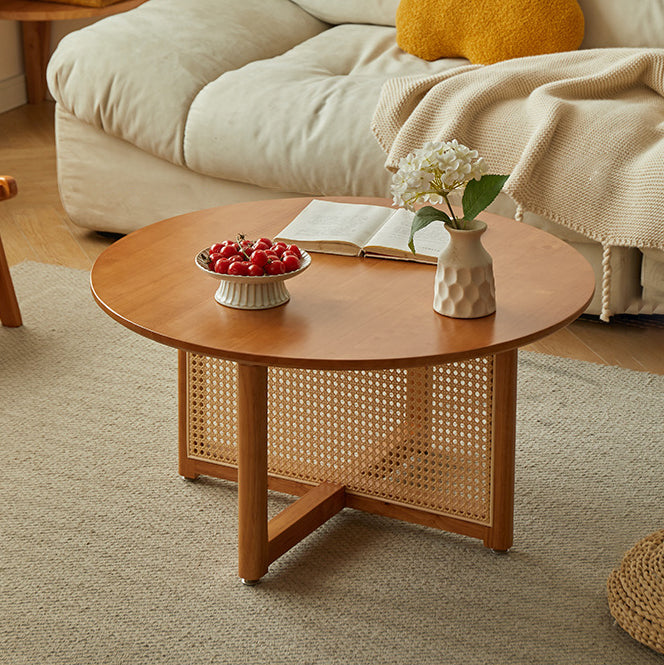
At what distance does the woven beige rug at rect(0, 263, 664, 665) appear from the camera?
4.34ft

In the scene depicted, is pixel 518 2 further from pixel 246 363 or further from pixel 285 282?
pixel 246 363

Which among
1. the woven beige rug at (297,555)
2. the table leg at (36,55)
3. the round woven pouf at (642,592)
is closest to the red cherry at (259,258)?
the woven beige rug at (297,555)

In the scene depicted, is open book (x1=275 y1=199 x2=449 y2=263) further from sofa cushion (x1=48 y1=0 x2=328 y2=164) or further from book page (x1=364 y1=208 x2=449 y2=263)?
sofa cushion (x1=48 y1=0 x2=328 y2=164)

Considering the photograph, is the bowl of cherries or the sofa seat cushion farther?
the sofa seat cushion

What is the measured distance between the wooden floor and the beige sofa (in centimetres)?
7

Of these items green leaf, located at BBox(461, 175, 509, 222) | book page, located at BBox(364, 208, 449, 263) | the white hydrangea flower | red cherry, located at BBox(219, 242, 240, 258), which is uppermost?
the white hydrangea flower

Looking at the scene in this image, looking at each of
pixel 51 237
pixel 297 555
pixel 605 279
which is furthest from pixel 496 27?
pixel 297 555

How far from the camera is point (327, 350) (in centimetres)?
124

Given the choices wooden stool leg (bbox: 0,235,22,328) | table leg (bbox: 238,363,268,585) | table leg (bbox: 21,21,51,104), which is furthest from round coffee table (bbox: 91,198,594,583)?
table leg (bbox: 21,21,51,104)

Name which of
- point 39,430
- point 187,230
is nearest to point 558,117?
point 187,230

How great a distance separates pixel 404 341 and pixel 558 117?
108 centimetres

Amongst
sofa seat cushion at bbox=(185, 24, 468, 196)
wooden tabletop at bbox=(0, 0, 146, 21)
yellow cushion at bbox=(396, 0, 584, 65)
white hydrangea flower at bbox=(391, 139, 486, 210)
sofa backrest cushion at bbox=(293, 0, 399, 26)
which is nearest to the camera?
white hydrangea flower at bbox=(391, 139, 486, 210)

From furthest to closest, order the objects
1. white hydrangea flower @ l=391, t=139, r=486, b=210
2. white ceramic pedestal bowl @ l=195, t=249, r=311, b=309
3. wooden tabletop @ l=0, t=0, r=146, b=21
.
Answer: wooden tabletop @ l=0, t=0, r=146, b=21
white ceramic pedestal bowl @ l=195, t=249, r=311, b=309
white hydrangea flower @ l=391, t=139, r=486, b=210

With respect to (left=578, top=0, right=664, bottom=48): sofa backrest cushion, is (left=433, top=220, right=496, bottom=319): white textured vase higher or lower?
lower
